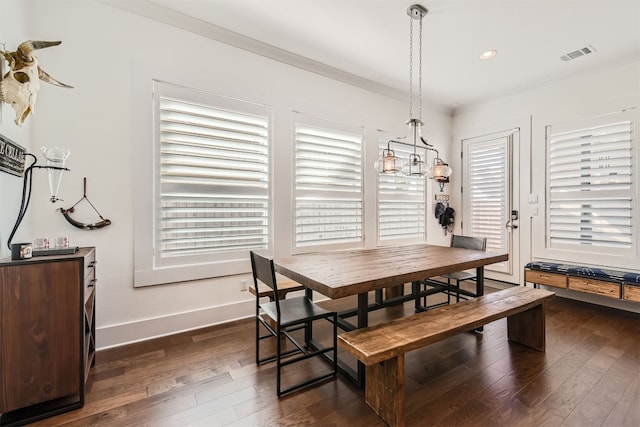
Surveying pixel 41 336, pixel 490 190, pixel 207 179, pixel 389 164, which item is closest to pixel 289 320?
pixel 41 336

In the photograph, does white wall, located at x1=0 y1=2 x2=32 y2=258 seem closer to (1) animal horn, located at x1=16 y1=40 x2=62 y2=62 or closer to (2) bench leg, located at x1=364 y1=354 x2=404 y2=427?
(1) animal horn, located at x1=16 y1=40 x2=62 y2=62

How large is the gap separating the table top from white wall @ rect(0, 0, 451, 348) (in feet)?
4.22

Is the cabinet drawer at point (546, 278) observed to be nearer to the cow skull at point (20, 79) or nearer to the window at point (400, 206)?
the window at point (400, 206)

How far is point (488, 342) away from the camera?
2631mm

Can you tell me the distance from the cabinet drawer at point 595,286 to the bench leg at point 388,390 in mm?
3277

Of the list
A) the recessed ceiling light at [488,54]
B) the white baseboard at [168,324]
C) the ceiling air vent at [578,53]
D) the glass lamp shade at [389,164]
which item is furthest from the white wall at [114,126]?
the ceiling air vent at [578,53]

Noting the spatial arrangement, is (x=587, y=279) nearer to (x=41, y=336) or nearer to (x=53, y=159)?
Result: (x=41, y=336)

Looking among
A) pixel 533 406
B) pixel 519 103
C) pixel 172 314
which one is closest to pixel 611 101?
pixel 519 103

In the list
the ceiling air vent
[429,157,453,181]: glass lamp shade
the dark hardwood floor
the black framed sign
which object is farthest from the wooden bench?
the ceiling air vent

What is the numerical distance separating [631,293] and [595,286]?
288mm

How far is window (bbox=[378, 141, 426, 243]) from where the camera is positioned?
4387 millimetres

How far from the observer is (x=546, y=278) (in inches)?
147

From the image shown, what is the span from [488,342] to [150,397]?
110 inches

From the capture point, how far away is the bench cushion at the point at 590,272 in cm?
316
